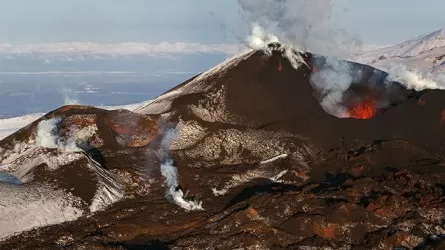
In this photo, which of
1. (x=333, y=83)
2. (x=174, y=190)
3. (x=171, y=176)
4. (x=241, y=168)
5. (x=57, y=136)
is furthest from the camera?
(x=333, y=83)

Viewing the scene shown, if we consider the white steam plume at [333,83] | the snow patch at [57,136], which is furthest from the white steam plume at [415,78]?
the snow patch at [57,136]

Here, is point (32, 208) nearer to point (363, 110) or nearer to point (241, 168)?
point (241, 168)

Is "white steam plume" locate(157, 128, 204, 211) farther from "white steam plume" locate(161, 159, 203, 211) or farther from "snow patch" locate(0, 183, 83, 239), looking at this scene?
"snow patch" locate(0, 183, 83, 239)

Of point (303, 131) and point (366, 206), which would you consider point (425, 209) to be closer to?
point (366, 206)

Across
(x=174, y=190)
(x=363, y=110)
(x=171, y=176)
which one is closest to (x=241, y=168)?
(x=171, y=176)

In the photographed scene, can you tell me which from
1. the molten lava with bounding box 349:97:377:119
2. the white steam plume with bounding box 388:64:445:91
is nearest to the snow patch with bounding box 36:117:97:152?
the molten lava with bounding box 349:97:377:119

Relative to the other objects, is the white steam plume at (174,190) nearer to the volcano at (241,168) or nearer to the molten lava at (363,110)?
the volcano at (241,168)

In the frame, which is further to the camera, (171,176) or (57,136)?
(57,136)
